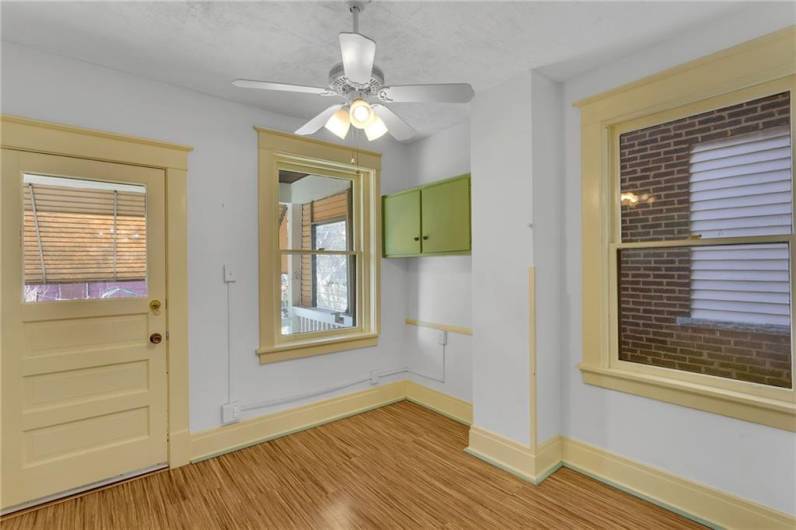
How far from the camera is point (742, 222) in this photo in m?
2.03

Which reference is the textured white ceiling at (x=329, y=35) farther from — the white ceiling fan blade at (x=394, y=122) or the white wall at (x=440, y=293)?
the white wall at (x=440, y=293)

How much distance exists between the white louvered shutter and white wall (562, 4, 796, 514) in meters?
0.54

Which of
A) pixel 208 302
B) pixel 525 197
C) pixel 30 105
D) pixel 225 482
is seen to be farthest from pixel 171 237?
pixel 525 197

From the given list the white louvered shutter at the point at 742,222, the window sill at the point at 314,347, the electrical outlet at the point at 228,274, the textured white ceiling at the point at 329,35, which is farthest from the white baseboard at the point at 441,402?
the textured white ceiling at the point at 329,35

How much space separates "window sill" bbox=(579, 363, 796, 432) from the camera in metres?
1.85

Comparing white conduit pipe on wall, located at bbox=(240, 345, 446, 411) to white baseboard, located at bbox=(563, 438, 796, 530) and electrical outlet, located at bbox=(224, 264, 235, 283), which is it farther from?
white baseboard, located at bbox=(563, 438, 796, 530)

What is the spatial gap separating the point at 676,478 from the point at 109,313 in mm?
3591

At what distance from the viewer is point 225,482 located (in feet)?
8.13

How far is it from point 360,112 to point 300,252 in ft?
6.07

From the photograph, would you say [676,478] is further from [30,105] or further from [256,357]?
[30,105]

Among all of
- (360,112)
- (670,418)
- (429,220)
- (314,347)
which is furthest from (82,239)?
(670,418)

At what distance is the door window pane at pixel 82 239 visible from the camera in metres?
2.25

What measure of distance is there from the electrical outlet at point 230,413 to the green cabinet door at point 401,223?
6.16ft

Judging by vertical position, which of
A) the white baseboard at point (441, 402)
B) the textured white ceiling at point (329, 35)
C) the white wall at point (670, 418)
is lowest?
the white baseboard at point (441, 402)
